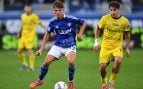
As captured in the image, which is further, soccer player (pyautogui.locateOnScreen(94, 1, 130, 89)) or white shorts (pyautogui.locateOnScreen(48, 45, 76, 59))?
white shorts (pyautogui.locateOnScreen(48, 45, 76, 59))

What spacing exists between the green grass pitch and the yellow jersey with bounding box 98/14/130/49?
162cm

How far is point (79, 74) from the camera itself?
19.6 metres

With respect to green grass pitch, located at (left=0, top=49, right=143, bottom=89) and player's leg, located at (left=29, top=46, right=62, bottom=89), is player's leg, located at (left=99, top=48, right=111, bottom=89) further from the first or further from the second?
green grass pitch, located at (left=0, top=49, right=143, bottom=89)

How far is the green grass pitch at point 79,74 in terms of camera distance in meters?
16.7

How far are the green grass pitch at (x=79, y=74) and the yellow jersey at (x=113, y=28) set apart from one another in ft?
5.31

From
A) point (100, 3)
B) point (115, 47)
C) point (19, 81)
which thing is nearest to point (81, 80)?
point (19, 81)

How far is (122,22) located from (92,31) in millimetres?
15486

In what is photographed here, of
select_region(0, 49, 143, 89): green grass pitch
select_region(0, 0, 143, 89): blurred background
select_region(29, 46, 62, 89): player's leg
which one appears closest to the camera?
select_region(29, 46, 62, 89): player's leg

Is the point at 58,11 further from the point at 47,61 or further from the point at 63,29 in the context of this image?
the point at 47,61

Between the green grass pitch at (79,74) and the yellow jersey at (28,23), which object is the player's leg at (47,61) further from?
the yellow jersey at (28,23)

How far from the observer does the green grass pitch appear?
16.7m

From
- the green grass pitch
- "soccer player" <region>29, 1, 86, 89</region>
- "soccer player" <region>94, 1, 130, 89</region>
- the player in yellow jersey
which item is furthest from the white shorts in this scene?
the player in yellow jersey

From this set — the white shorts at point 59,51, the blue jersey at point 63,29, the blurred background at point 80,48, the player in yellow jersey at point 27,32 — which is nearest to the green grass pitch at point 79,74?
the blurred background at point 80,48

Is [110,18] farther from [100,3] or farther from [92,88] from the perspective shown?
[100,3]
